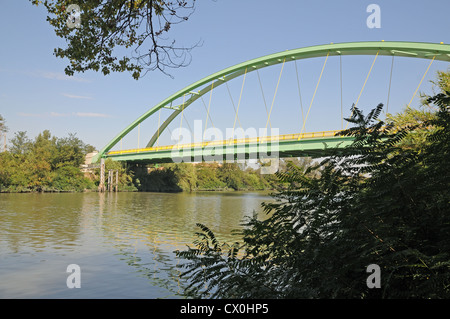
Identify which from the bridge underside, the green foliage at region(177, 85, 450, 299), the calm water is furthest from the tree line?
the green foliage at region(177, 85, 450, 299)

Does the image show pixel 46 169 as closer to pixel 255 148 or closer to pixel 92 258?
pixel 255 148

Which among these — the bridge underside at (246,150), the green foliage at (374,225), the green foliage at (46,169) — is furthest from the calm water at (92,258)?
the green foliage at (46,169)

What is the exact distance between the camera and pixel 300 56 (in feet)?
124

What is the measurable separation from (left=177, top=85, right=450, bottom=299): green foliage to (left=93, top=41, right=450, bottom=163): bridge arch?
29.4m

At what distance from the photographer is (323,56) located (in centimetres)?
3706

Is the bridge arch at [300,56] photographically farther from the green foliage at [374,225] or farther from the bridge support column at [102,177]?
the green foliage at [374,225]

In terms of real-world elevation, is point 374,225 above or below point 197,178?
above

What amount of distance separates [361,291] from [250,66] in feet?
132

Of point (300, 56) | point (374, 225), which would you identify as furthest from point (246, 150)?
point (374, 225)

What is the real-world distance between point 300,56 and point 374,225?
123 ft

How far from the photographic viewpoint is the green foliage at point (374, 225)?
2.27m
